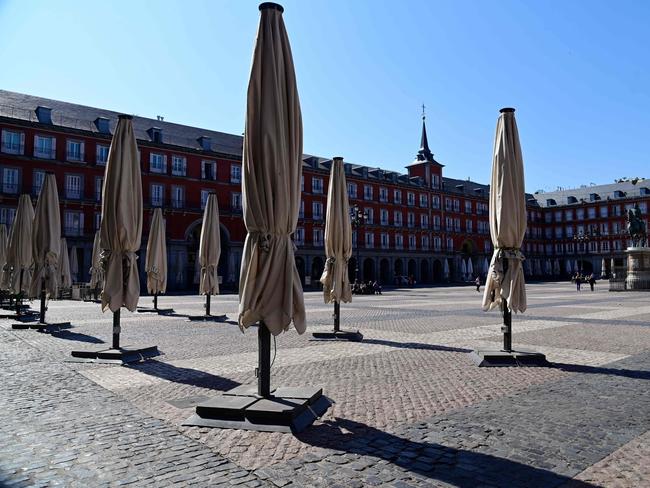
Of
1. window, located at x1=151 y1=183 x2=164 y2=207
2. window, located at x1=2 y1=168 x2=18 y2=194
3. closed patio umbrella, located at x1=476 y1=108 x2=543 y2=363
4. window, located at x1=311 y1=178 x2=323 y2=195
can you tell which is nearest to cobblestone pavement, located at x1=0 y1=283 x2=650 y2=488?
closed patio umbrella, located at x1=476 y1=108 x2=543 y2=363

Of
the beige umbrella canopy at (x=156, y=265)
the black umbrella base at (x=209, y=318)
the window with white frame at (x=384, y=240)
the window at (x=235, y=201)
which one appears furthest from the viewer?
the window with white frame at (x=384, y=240)

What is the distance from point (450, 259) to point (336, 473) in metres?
72.1

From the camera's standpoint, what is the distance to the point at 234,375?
7.18m

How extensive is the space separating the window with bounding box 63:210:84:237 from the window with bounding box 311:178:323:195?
1010 inches

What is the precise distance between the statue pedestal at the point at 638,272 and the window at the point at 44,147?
45994mm

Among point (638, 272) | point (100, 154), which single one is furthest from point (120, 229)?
point (638, 272)

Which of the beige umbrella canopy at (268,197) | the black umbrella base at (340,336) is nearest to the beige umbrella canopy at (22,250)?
the black umbrella base at (340,336)

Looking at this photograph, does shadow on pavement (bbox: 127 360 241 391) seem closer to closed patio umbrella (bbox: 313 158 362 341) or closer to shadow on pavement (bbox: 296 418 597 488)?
shadow on pavement (bbox: 296 418 597 488)

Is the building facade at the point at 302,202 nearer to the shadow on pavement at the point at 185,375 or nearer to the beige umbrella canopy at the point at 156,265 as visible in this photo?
the beige umbrella canopy at the point at 156,265

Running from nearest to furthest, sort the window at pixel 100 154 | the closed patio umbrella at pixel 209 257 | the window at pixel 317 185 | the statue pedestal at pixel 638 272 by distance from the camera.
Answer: the closed patio umbrella at pixel 209 257 < the statue pedestal at pixel 638 272 < the window at pixel 100 154 < the window at pixel 317 185

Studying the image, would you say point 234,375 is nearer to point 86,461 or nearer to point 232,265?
point 86,461

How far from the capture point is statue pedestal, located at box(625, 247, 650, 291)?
35594 mm

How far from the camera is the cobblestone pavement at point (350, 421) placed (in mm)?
3732

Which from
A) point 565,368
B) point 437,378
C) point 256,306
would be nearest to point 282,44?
point 256,306
